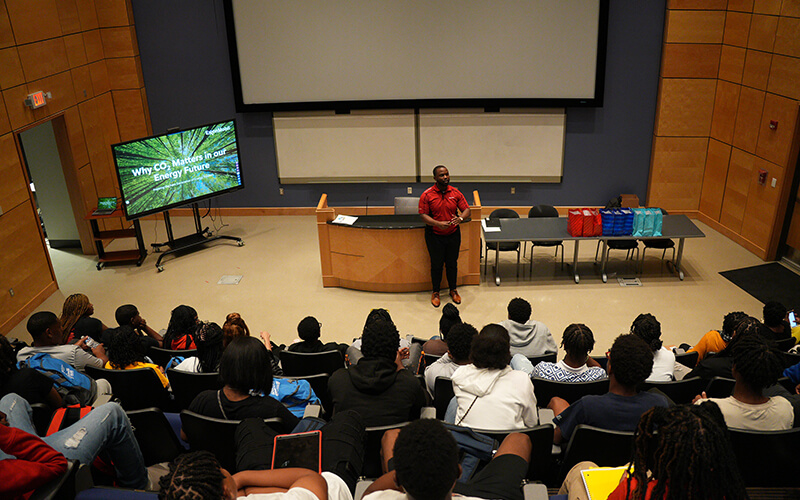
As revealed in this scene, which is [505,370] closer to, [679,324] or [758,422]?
[758,422]

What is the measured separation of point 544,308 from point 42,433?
4.94 meters

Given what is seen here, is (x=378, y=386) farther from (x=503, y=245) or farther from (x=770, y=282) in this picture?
(x=770, y=282)

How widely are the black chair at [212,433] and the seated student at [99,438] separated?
29cm

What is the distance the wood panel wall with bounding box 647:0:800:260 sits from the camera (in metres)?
7.16

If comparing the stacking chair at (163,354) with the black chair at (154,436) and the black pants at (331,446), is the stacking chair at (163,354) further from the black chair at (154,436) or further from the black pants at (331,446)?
the black pants at (331,446)

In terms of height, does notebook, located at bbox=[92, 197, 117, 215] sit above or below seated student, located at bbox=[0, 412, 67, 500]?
below

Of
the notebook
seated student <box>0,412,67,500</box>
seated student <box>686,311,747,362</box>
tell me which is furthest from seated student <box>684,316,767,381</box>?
the notebook

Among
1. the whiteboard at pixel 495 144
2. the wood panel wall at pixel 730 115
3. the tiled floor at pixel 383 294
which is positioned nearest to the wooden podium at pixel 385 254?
the tiled floor at pixel 383 294

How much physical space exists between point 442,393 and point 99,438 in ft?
6.02

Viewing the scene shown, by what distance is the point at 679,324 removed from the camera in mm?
6199

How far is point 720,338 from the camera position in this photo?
4.41 meters

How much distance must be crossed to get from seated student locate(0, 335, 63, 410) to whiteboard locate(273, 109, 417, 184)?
20.8 feet

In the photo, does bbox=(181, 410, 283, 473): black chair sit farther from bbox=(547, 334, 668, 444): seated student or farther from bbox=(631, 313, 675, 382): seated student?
bbox=(631, 313, 675, 382): seated student

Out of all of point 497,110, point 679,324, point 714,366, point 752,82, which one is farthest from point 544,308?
point 752,82
